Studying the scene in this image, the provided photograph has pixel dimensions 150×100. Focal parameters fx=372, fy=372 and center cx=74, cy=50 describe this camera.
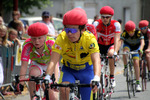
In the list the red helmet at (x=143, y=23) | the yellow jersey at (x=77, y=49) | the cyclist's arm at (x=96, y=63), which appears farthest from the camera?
the red helmet at (x=143, y=23)

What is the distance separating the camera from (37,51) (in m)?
6.95

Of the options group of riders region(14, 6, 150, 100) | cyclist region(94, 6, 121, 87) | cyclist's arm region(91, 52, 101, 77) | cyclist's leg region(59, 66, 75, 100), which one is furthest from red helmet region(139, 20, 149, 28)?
cyclist's arm region(91, 52, 101, 77)

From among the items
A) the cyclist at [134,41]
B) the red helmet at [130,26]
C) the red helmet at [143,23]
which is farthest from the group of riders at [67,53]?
the red helmet at [143,23]

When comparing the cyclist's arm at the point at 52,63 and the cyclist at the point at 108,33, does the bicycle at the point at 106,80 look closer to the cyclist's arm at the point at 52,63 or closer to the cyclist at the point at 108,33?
the cyclist at the point at 108,33

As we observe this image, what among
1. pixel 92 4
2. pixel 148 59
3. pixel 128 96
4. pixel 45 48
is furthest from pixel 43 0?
pixel 45 48

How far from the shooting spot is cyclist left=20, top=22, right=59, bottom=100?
6473mm

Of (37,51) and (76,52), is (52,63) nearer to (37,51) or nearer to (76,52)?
(76,52)

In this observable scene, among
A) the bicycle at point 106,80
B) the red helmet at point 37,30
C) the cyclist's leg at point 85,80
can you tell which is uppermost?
the red helmet at point 37,30

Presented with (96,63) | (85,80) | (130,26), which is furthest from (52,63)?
(130,26)

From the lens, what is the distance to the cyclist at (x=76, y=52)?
5.42 m

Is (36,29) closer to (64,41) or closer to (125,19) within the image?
(64,41)

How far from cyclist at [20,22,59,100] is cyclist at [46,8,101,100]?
0.68 metres

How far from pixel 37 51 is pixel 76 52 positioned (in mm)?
1295

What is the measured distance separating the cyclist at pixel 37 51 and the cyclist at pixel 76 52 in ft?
2.22
